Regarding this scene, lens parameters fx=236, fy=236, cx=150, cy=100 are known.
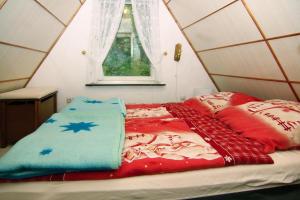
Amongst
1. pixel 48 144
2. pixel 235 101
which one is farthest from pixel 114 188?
pixel 235 101

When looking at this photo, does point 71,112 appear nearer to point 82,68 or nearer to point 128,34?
point 82,68

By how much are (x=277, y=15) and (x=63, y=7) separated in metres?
2.45

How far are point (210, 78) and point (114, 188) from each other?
3.00 metres

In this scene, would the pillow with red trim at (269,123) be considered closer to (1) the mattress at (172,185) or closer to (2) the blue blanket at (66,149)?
(1) the mattress at (172,185)

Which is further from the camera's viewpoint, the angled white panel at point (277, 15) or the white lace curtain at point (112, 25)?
the white lace curtain at point (112, 25)

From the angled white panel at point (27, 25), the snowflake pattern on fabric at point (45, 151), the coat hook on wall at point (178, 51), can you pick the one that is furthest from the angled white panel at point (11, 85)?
the coat hook on wall at point (178, 51)

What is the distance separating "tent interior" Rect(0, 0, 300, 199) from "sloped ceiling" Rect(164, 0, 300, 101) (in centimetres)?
1

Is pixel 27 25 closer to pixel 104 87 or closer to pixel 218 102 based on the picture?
pixel 104 87

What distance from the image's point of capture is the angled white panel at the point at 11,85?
295 centimetres

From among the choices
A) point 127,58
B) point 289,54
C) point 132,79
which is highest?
point 127,58

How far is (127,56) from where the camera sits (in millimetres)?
3820

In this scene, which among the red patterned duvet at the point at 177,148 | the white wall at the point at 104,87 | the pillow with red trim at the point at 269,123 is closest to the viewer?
the red patterned duvet at the point at 177,148

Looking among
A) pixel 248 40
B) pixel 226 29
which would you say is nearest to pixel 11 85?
pixel 226 29

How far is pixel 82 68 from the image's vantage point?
357cm
